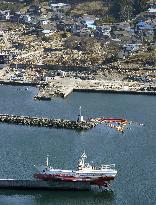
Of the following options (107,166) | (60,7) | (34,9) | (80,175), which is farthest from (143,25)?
(80,175)

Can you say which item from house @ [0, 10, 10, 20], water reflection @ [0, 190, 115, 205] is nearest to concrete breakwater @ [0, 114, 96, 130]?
water reflection @ [0, 190, 115, 205]

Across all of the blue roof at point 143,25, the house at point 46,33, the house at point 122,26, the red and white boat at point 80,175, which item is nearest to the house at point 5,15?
the house at point 46,33

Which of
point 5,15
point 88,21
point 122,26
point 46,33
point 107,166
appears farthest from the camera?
point 5,15

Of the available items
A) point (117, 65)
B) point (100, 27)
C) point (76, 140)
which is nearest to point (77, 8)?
point (100, 27)

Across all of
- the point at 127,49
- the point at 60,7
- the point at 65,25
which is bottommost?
the point at 127,49

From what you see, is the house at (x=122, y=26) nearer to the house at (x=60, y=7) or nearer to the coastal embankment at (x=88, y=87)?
the house at (x=60, y=7)

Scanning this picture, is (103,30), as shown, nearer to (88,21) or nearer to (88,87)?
(88,21)

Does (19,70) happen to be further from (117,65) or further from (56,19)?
(56,19)
